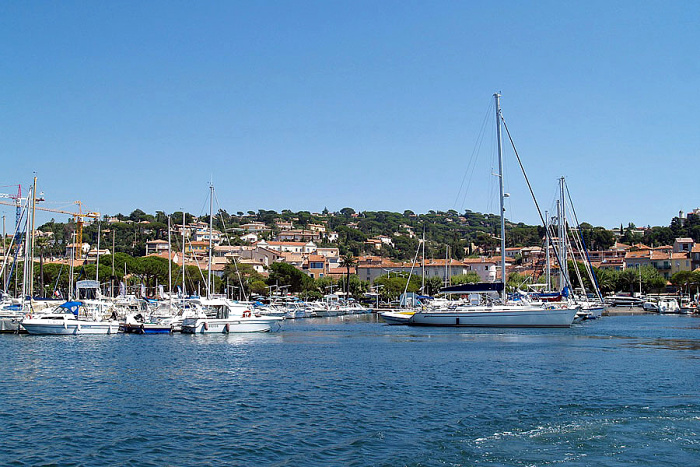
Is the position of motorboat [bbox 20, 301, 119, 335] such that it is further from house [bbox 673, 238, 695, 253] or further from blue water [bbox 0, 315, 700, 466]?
house [bbox 673, 238, 695, 253]

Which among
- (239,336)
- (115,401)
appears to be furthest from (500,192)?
(115,401)

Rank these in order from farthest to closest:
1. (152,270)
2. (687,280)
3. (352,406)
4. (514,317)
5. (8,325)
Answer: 1. (687,280)
2. (152,270)
3. (514,317)
4. (8,325)
5. (352,406)

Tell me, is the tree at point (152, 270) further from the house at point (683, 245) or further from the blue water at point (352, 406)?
the house at point (683, 245)

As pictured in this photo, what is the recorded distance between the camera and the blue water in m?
15.9

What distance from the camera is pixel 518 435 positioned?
17.6 meters

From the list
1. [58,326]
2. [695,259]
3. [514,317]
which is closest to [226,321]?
[58,326]

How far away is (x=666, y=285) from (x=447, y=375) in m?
108

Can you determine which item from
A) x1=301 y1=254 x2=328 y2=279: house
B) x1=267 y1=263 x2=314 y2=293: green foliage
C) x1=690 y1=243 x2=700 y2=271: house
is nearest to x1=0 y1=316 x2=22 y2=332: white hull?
x1=267 y1=263 x2=314 y2=293: green foliage

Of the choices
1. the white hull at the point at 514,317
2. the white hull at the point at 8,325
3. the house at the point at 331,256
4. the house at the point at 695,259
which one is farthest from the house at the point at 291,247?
the white hull at the point at 514,317

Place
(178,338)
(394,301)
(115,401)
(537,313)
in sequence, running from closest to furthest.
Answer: (115,401), (178,338), (537,313), (394,301)

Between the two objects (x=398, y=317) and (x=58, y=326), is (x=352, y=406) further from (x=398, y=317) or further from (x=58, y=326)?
(x=398, y=317)

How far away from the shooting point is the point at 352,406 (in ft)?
69.7

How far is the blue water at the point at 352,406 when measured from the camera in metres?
15.9

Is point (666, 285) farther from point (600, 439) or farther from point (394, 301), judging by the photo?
point (600, 439)
